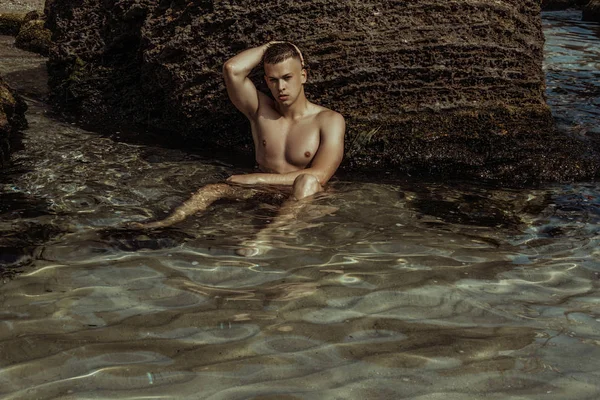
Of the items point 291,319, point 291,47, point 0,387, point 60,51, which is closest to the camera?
point 0,387

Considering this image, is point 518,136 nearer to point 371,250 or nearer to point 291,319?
point 371,250

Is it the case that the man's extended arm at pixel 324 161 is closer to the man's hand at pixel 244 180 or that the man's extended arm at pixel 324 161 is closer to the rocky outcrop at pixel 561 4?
the man's hand at pixel 244 180

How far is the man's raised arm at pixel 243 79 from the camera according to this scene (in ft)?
19.8

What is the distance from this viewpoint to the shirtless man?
5809 millimetres

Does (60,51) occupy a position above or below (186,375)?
above

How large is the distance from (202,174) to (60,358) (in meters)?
3.38

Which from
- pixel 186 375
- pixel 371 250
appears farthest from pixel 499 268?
pixel 186 375

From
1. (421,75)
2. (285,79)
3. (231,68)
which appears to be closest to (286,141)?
(285,79)

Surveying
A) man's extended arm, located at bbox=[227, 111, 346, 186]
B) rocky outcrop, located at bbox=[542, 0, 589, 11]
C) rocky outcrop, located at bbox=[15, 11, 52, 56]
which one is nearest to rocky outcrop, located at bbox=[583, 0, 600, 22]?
rocky outcrop, located at bbox=[542, 0, 589, 11]

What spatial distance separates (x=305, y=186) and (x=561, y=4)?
17109 millimetres

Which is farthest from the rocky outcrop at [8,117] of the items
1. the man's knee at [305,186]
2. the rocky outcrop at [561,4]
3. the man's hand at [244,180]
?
the rocky outcrop at [561,4]

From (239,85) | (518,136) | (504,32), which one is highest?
(504,32)

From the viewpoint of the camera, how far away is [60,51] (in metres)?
8.13

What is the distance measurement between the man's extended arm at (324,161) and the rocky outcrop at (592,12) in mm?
13720
